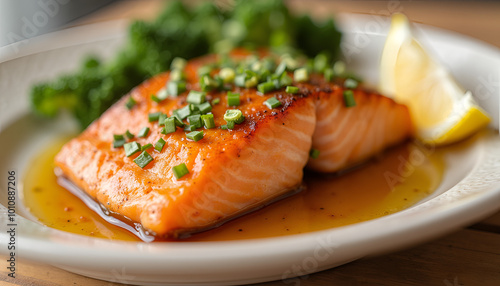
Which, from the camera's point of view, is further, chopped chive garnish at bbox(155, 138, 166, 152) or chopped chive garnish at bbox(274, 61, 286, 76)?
chopped chive garnish at bbox(274, 61, 286, 76)

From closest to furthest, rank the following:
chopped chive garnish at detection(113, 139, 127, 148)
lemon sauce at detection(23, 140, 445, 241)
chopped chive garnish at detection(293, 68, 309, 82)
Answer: lemon sauce at detection(23, 140, 445, 241) < chopped chive garnish at detection(113, 139, 127, 148) < chopped chive garnish at detection(293, 68, 309, 82)

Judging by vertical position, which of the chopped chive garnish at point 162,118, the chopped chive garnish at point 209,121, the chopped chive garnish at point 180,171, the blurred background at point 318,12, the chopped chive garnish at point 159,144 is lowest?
the chopped chive garnish at point 180,171

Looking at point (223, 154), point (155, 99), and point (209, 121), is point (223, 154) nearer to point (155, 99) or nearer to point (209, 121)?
point (209, 121)

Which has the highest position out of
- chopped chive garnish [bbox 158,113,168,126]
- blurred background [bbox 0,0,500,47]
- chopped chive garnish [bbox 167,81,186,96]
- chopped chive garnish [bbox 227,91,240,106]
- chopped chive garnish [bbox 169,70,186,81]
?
blurred background [bbox 0,0,500,47]

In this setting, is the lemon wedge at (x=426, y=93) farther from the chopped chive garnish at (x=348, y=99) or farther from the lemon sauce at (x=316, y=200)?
the chopped chive garnish at (x=348, y=99)

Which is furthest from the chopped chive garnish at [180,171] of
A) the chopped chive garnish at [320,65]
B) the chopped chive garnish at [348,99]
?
the chopped chive garnish at [320,65]

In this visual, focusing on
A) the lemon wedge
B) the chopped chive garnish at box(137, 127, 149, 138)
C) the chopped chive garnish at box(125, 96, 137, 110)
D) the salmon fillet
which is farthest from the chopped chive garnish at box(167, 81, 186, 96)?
the lemon wedge

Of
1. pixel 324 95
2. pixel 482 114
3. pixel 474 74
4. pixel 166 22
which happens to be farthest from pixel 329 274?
pixel 166 22

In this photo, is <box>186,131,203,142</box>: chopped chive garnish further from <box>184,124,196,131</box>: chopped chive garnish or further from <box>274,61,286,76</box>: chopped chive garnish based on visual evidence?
<box>274,61,286,76</box>: chopped chive garnish
